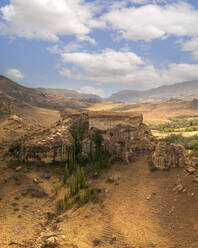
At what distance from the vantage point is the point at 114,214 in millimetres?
16125

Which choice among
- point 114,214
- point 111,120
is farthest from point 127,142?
point 114,214

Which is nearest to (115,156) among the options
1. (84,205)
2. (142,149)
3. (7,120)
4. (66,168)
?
(142,149)

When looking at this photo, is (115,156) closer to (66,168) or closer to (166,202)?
(66,168)

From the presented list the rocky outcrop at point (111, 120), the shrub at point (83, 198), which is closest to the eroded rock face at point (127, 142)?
the rocky outcrop at point (111, 120)

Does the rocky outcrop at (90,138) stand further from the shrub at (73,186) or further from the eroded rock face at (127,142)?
the shrub at (73,186)

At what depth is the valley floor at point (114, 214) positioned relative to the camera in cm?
1338

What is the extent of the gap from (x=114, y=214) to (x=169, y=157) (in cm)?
801

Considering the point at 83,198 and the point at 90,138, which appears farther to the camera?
the point at 90,138

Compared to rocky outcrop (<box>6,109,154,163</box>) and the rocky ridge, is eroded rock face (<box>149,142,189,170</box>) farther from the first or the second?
rocky outcrop (<box>6,109,154,163</box>)

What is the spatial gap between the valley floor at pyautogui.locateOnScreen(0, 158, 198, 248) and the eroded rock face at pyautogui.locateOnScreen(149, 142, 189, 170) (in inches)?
27.1

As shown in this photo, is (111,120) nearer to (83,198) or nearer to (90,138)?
(90,138)

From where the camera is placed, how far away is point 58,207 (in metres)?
18.3

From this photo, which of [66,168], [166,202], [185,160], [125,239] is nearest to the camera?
[125,239]

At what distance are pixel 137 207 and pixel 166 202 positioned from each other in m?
2.46
